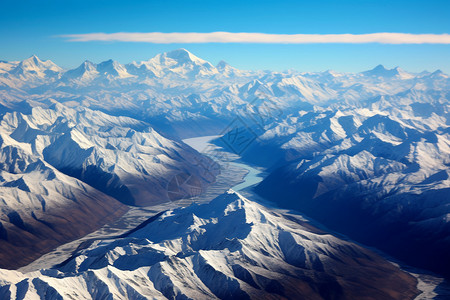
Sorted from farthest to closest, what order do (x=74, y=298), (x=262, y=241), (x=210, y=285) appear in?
1. (x=262, y=241)
2. (x=210, y=285)
3. (x=74, y=298)

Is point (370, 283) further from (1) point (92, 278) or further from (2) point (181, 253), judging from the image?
(1) point (92, 278)

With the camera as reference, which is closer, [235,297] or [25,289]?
[25,289]

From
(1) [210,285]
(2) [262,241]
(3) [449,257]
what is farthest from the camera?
(3) [449,257]

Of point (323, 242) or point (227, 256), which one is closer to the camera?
point (227, 256)

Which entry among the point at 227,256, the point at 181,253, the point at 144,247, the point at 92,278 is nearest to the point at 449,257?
the point at 227,256

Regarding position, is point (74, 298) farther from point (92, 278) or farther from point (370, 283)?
point (370, 283)

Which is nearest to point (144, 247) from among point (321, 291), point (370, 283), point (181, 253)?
point (181, 253)
